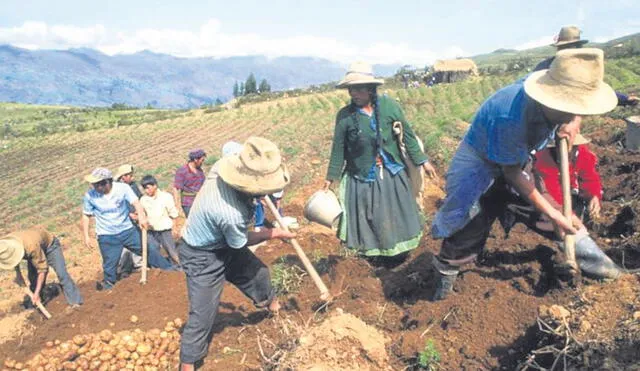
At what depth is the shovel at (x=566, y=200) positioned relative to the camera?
2.53 metres

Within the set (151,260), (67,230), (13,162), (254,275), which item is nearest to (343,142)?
(254,275)

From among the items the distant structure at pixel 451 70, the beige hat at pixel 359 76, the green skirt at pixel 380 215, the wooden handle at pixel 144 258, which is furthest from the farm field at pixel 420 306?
the distant structure at pixel 451 70

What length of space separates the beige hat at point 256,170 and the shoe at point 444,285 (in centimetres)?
122

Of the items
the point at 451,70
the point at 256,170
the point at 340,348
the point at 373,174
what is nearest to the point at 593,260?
the point at 340,348

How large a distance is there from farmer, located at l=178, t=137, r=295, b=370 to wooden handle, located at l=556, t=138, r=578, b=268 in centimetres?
151

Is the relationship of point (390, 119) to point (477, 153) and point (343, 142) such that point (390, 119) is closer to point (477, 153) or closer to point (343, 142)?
point (343, 142)

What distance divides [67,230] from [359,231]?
7726 millimetres

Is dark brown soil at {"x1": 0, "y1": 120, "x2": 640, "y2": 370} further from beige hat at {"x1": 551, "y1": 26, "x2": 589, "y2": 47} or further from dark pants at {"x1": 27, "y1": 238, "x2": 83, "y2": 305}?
beige hat at {"x1": 551, "y1": 26, "x2": 589, "y2": 47}

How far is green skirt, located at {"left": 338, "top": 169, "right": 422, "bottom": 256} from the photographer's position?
3.90m

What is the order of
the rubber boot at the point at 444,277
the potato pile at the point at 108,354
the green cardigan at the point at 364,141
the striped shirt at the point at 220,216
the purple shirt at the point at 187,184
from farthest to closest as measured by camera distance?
the purple shirt at the point at 187,184, the green cardigan at the point at 364,141, the potato pile at the point at 108,354, the rubber boot at the point at 444,277, the striped shirt at the point at 220,216

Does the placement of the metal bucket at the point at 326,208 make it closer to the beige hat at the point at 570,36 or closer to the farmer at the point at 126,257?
the beige hat at the point at 570,36

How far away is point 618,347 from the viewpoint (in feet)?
6.86

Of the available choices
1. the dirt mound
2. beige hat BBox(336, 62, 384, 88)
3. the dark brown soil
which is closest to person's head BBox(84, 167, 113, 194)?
the dark brown soil

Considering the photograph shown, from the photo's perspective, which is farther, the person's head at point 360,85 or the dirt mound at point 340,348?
the person's head at point 360,85
